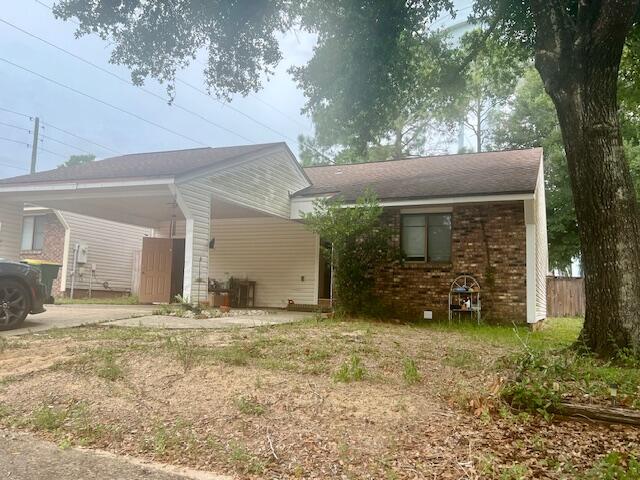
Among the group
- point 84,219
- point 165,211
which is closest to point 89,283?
point 84,219

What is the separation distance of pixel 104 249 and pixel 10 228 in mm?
6051

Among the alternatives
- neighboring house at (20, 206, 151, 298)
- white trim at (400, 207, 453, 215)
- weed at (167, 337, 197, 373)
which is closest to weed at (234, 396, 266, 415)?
weed at (167, 337, 197, 373)

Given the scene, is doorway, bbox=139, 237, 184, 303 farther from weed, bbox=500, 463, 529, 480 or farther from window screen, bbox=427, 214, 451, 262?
weed, bbox=500, 463, 529, 480

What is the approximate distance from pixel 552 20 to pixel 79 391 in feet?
23.1

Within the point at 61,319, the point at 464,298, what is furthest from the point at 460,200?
the point at 61,319

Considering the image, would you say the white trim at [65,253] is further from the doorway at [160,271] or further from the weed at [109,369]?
the weed at [109,369]

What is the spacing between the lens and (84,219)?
18.1 m

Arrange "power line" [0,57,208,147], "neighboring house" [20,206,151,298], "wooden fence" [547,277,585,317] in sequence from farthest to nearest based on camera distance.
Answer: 1. "power line" [0,57,208,147]
2. "wooden fence" [547,277,585,317]
3. "neighboring house" [20,206,151,298]

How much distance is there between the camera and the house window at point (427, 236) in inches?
476

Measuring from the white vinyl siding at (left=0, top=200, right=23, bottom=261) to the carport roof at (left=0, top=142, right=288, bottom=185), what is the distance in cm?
73

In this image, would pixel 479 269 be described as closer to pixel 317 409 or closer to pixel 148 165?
pixel 148 165

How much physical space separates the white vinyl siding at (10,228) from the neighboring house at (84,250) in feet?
13.6

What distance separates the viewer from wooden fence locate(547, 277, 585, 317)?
1914 cm

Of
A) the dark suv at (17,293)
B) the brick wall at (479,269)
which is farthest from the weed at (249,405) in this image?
the brick wall at (479,269)
